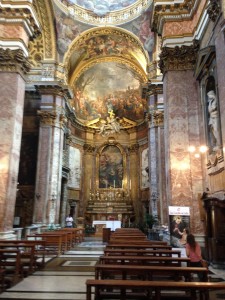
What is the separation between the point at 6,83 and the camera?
10.9 m

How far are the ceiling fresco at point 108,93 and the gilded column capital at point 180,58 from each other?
1392 cm

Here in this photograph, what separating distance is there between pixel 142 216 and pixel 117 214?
2.02m

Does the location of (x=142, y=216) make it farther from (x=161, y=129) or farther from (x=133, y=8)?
(x=133, y=8)

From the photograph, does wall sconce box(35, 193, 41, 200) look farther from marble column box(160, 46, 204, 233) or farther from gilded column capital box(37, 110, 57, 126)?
marble column box(160, 46, 204, 233)

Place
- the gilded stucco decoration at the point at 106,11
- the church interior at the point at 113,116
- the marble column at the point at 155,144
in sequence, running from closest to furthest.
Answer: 1. the church interior at the point at 113,116
2. the marble column at the point at 155,144
3. the gilded stucco decoration at the point at 106,11

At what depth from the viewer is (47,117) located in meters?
18.3

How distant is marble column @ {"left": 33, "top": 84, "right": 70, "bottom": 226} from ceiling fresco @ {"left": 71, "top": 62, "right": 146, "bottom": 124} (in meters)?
5.56

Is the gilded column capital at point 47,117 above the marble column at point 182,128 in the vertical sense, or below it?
above

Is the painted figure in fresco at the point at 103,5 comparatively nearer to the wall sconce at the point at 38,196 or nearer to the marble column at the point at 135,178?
the marble column at the point at 135,178

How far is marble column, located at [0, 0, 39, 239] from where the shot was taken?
998 cm

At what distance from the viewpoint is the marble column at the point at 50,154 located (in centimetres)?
1712

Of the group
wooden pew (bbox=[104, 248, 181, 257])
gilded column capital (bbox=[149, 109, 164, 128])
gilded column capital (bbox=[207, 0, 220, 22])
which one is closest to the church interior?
gilded column capital (bbox=[207, 0, 220, 22])

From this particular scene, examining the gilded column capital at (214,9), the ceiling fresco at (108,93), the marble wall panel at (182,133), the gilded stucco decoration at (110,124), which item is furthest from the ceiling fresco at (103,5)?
the gilded column capital at (214,9)

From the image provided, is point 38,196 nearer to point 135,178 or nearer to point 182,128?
point 135,178
